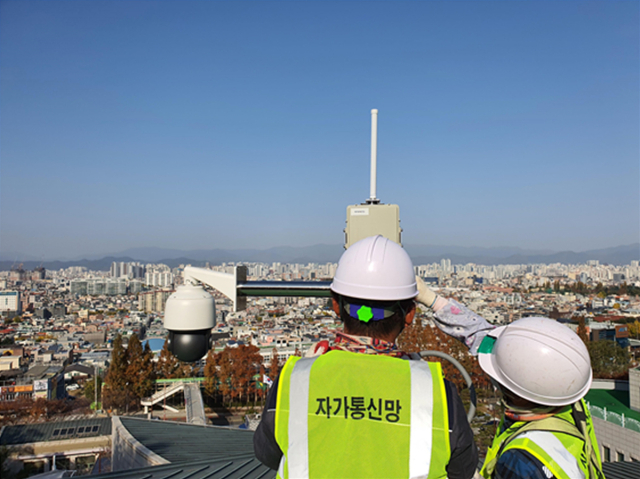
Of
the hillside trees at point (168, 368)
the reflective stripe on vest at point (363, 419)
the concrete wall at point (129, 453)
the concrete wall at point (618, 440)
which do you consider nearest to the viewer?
the reflective stripe on vest at point (363, 419)

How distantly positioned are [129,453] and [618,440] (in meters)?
7.02

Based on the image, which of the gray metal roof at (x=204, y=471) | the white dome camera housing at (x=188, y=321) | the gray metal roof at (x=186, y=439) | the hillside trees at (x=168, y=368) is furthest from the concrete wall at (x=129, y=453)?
the hillside trees at (x=168, y=368)

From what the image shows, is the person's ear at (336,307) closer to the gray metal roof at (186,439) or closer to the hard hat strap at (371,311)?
the hard hat strap at (371,311)

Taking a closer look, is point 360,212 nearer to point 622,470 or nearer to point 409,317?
point 409,317

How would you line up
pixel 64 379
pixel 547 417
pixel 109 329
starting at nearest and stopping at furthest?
pixel 547 417
pixel 64 379
pixel 109 329

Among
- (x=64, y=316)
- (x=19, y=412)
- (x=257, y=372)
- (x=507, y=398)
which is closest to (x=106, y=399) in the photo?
(x=19, y=412)

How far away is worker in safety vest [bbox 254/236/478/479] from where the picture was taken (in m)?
0.92

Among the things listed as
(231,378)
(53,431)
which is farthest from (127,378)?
(53,431)

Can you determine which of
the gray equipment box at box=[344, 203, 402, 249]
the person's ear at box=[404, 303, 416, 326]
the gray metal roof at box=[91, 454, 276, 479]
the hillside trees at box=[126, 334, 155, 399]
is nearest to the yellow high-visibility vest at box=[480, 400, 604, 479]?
the person's ear at box=[404, 303, 416, 326]

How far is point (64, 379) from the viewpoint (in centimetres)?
3128

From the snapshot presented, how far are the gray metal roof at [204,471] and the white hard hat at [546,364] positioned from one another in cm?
200

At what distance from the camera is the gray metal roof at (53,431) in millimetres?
14000

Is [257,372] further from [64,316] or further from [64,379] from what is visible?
[64,316]

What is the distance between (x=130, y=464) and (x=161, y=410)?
1731cm
